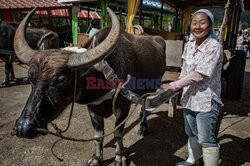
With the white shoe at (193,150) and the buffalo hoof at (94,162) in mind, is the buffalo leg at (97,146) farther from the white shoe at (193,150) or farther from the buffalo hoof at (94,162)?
the white shoe at (193,150)

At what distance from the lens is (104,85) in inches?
76.5

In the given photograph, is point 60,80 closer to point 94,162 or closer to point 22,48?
point 22,48

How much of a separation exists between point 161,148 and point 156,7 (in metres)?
13.4

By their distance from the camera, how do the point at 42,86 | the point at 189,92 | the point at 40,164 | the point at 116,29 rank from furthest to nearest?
the point at 40,164 < the point at 189,92 < the point at 116,29 < the point at 42,86

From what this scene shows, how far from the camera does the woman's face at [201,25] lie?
1630 millimetres

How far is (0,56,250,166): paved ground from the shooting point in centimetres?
249

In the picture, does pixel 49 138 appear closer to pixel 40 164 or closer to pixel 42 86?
pixel 40 164

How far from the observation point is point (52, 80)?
1.44 metres

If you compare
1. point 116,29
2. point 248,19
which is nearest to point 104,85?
point 116,29

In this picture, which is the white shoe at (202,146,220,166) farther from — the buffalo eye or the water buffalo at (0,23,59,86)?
the water buffalo at (0,23,59,86)

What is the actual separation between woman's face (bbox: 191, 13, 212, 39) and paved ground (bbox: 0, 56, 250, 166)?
1848mm

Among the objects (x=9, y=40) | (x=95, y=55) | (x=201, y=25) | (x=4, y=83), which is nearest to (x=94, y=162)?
(x=95, y=55)

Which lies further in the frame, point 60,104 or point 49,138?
point 49,138

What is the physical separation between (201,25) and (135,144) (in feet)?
7.19
